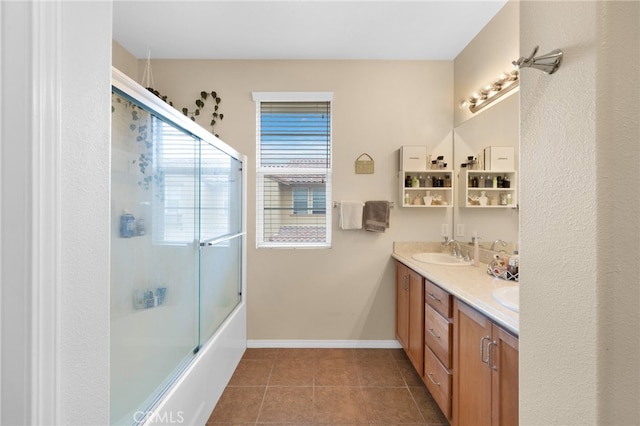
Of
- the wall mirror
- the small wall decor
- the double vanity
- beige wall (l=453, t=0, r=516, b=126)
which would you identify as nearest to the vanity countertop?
the double vanity

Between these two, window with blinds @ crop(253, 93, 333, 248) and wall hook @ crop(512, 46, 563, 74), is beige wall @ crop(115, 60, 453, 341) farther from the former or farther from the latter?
wall hook @ crop(512, 46, 563, 74)

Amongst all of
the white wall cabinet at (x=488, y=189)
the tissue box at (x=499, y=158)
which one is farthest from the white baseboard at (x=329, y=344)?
the tissue box at (x=499, y=158)

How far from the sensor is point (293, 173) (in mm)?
2729

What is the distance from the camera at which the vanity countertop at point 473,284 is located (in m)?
1.10

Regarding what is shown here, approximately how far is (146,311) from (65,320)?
0.91 meters

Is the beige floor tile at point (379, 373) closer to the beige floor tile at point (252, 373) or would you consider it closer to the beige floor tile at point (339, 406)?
the beige floor tile at point (339, 406)

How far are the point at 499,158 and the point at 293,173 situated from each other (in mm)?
1642

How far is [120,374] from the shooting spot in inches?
45.2

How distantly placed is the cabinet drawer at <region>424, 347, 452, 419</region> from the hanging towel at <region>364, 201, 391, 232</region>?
3.39ft

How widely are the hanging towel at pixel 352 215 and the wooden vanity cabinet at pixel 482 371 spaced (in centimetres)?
119

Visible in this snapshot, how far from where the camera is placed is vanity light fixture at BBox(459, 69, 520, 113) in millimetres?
1893

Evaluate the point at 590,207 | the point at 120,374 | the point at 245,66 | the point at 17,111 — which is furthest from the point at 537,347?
the point at 245,66

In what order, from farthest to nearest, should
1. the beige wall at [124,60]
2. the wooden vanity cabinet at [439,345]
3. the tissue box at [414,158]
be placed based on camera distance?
the tissue box at [414,158] < the beige wall at [124,60] < the wooden vanity cabinet at [439,345]

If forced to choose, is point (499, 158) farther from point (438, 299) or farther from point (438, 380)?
point (438, 380)
